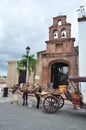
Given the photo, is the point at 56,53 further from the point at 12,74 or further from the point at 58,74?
the point at 12,74

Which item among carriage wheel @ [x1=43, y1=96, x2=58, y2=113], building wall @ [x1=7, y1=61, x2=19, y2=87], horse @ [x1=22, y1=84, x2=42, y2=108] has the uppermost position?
building wall @ [x1=7, y1=61, x2=19, y2=87]

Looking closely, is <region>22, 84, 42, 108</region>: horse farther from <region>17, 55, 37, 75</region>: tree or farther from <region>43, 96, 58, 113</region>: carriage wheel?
<region>17, 55, 37, 75</region>: tree

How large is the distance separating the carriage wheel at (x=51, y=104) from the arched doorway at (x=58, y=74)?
1586 centimetres

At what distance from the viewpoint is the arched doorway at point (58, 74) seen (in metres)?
26.9

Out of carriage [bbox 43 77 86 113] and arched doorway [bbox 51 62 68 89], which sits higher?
arched doorway [bbox 51 62 68 89]

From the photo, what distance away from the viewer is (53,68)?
27.2 meters

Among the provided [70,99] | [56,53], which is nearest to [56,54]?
[56,53]

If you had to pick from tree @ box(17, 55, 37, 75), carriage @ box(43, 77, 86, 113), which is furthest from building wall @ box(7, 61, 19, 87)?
carriage @ box(43, 77, 86, 113)

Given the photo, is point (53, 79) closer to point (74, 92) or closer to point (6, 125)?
point (74, 92)

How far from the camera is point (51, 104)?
10430 mm

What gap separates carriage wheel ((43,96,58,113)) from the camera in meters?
10.4

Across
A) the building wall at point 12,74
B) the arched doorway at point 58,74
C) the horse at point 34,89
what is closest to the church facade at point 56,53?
the arched doorway at point 58,74

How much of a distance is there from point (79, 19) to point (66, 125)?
12.6 m

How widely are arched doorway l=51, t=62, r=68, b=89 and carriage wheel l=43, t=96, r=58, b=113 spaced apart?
15.9 m
